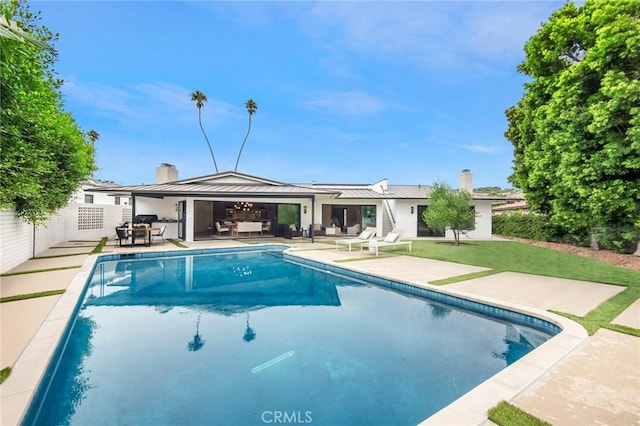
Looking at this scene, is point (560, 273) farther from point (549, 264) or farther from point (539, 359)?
point (539, 359)

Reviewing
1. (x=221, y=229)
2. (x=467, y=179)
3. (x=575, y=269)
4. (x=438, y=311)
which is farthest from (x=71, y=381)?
(x=467, y=179)

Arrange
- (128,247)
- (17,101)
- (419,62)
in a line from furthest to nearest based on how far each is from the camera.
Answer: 1. (419,62)
2. (128,247)
3. (17,101)

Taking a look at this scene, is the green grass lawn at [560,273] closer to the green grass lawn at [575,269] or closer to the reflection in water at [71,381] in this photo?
the green grass lawn at [575,269]

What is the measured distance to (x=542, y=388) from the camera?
3256 millimetres

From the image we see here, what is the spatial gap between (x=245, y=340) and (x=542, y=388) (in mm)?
4387

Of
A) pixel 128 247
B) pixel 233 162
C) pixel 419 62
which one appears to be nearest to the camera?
pixel 128 247

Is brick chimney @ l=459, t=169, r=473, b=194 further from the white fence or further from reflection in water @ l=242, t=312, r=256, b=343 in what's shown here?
the white fence

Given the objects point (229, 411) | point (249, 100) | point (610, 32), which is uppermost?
point (249, 100)

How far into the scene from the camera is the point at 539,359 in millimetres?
3889

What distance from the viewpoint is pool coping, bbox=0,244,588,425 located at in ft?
9.38

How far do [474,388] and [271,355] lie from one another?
295 cm

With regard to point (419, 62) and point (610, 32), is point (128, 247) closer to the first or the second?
point (610, 32)

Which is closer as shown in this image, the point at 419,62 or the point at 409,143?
the point at 419,62

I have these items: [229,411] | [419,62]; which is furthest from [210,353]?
[419,62]
